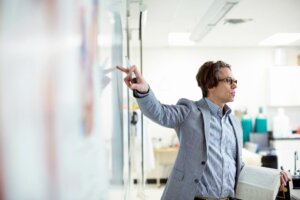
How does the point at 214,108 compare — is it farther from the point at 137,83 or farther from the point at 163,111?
the point at 137,83

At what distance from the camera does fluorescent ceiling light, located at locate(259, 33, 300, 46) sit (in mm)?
4616

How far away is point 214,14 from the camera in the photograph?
2949mm

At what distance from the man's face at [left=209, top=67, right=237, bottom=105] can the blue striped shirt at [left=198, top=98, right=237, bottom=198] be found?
0.15 feet

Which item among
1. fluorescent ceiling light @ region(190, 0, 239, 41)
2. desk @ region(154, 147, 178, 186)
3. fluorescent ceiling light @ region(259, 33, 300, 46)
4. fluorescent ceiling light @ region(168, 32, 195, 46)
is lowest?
desk @ region(154, 147, 178, 186)

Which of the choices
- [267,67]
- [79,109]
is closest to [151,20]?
[267,67]

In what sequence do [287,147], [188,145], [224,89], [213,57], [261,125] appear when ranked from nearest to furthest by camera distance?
[188,145] < [224,89] < [287,147] < [261,125] < [213,57]

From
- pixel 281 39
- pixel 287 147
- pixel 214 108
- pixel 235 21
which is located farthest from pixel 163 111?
pixel 287 147

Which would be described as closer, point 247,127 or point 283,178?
point 283,178

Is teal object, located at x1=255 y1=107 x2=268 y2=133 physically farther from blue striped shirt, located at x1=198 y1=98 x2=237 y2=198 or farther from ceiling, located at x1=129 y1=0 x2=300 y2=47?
blue striped shirt, located at x1=198 y1=98 x2=237 y2=198

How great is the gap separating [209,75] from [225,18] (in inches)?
85.0

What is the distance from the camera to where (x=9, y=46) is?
260 mm

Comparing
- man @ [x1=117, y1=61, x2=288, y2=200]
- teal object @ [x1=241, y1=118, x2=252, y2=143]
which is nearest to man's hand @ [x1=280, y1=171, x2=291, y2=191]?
man @ [x1=117, y1=61, x2=288, y2=200]

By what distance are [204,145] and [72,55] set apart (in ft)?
3.81

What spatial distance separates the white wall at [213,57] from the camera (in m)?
5.48
